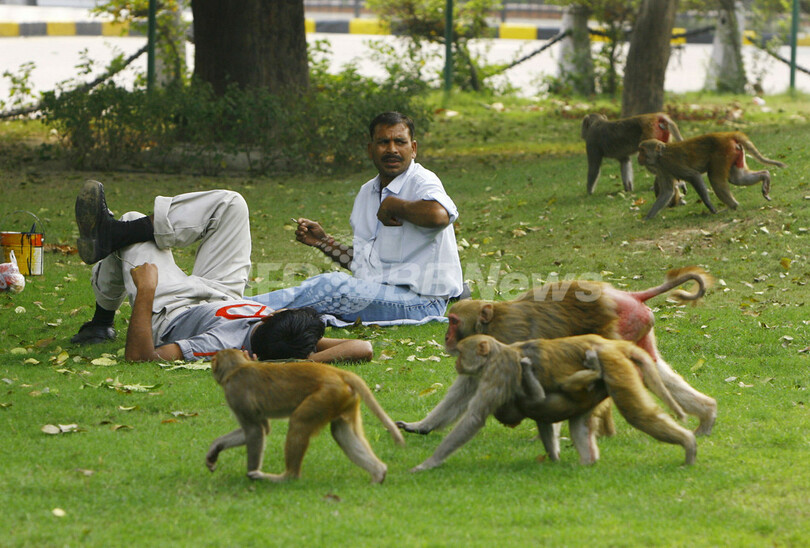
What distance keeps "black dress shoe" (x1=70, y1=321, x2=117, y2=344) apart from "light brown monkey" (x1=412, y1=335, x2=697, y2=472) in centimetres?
333

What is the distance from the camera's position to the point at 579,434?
4.69 metres

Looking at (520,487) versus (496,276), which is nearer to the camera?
(520,487)

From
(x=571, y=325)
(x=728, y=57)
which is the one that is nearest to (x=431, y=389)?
(x=571, y=325)

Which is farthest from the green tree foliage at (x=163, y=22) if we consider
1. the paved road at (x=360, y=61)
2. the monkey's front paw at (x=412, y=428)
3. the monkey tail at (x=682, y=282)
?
the monkey tail at (x=682, y=282)

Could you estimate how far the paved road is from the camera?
22688 millimetres

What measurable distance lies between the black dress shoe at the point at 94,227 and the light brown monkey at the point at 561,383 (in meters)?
2.93

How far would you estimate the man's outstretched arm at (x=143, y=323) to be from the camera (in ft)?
21.0

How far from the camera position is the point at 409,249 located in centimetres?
729

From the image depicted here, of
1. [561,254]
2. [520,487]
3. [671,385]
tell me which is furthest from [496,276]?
[520,487]

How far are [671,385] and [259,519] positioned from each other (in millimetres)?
2169

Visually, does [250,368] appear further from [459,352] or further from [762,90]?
[762,90]

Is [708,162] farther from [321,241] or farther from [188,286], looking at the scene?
[188,286]

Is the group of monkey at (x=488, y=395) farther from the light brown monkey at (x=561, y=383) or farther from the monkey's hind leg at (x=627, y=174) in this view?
the monkey's hind leg at (x=627, y=174)

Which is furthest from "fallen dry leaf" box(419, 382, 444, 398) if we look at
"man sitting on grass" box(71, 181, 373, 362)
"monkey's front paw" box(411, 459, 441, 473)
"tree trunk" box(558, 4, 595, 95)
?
"tree trunk" box(558, 4, 595, 95)
